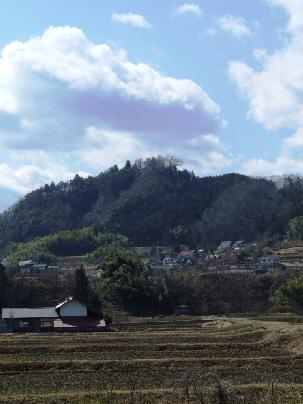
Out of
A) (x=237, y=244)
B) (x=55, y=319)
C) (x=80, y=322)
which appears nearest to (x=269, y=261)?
(x=237, y=244)

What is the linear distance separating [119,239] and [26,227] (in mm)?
37462

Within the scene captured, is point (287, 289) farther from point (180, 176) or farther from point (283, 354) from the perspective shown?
point (180, 176)

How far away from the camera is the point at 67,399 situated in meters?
18.5

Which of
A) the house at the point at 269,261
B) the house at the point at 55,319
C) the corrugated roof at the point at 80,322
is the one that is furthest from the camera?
the house at the point at 269,261

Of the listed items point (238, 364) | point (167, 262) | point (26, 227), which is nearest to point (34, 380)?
point (238, 364)

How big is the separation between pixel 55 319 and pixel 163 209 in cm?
11804

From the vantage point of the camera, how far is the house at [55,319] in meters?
54.0

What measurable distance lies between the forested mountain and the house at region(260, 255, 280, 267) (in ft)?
130

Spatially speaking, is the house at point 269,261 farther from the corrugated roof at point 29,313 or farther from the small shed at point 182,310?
the corrugated roof at point 29,313

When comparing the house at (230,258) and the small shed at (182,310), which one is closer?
the small shed at (182,310)

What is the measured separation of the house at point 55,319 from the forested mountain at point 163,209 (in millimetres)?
99217

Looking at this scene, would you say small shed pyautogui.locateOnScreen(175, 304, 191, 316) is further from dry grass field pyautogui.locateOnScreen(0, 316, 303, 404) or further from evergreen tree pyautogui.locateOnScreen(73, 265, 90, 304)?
dry grass field pyautogui.locateOnScreen(0, 316, 303, 404)

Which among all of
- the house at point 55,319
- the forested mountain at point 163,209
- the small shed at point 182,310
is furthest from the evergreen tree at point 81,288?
the forested mountain at point 163,209

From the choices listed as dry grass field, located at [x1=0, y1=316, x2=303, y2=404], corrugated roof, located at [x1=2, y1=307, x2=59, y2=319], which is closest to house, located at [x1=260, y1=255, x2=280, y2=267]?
corrugated roof, located at [x1=2, y1=307, x2=59, y2=319]
